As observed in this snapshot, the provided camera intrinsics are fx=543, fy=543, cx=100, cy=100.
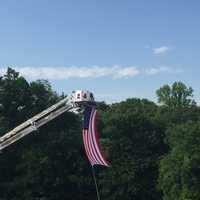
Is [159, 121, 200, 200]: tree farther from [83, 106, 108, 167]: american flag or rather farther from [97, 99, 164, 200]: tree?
[83, 106, 108, 167]: american flag

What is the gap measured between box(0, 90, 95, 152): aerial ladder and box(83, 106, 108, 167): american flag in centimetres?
93

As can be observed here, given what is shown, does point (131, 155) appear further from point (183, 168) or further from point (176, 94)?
point (176, 94)

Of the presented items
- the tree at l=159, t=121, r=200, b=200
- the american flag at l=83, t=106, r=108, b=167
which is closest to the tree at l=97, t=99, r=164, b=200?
the tree at l=159, t=121, r=200, b=200

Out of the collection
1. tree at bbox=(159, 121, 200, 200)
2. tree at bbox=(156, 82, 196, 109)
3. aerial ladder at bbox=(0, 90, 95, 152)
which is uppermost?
tree at bbox=(156, 82, 196, 109)

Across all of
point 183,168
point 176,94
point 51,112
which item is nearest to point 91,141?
point 51,112

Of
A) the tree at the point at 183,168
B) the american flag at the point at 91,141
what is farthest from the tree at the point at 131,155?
the american flag at the point at 91,141

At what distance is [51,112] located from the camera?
42125mm

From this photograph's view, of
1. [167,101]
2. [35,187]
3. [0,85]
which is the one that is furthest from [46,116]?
[167,101]

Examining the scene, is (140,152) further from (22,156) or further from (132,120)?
Result: (22,156)

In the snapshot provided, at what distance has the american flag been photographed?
1382 inches

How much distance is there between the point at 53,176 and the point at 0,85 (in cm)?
1229

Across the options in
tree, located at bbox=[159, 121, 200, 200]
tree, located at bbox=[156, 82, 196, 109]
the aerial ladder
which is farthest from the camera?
tree, located at bbox=[156, 82, 196, 109]

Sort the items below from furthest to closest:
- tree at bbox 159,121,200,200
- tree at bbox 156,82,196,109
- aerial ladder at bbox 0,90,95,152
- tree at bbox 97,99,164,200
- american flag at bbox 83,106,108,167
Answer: tree at bbox 156,82,196,109
tree at bbox 97,99,164,200
tree at bbox 159,121,200,200
aerial ladder at bbox 0,90,95,152
american flag at bbox 83,106,108,167

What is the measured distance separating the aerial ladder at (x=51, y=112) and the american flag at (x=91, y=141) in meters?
0.93
